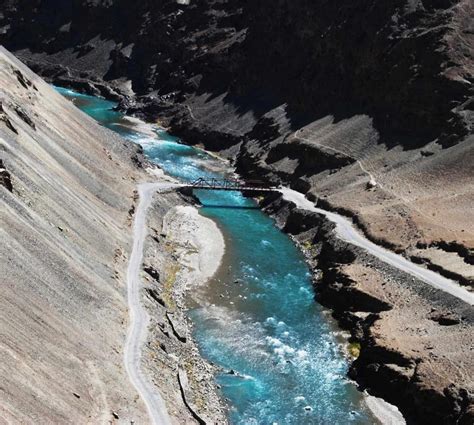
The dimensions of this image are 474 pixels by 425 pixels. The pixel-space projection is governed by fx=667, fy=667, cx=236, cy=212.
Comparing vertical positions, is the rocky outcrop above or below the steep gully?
below

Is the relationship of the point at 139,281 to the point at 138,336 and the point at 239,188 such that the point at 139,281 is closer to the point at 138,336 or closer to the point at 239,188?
the point at 138,336

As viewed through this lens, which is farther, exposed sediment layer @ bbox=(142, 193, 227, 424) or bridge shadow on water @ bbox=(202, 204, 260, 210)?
bridge shadow on water @ bbox=(202, 204, 260, 210)

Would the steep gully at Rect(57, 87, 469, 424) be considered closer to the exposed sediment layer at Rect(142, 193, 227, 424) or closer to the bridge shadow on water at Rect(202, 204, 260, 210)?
the exposed sediment layer at Rect(142, 193, 227, 424)

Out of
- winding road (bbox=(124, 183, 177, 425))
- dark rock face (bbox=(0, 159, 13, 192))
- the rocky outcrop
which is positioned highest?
dark rock face (bbox=(0, 159, 13, 192))

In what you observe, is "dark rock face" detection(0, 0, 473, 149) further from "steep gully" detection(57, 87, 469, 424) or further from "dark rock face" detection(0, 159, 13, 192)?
"dark rock face" detection(0, 159, 13, 192)

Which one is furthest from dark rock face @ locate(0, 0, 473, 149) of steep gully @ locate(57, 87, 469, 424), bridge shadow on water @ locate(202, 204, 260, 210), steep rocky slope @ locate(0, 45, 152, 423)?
steep rocky slope @ locate(0, 45, 152, 423)

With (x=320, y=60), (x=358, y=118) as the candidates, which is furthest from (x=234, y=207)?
(x=320, y=60)

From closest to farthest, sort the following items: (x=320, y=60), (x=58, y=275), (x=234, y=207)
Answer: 1. (x=58, y=275)
2. (x=234, y=207)
3. (x=320, y=60)

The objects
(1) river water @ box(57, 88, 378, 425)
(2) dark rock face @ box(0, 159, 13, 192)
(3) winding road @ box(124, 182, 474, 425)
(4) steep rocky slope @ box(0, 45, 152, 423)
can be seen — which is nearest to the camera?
(4) steep rocky slope @ box(0, 45, 152, 423)

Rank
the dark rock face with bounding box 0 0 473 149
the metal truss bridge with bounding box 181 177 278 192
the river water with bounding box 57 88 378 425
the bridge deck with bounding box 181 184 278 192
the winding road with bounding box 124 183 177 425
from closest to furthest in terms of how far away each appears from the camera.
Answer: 1. the winding road with bounding box 124 183 177 425
2. the river water with bounding box 57 88 378 425
3. the bridge deck with bounding box 181 184 278 192
4. the metal truss bridge with bounding box 181 177 278 192
5. the dark rock face with bounding box 0 0 473 149
